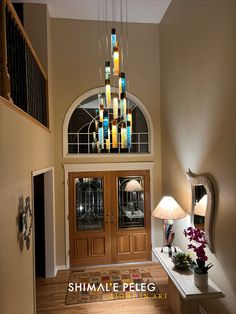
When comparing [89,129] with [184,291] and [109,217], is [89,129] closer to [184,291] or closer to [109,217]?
[109,217]

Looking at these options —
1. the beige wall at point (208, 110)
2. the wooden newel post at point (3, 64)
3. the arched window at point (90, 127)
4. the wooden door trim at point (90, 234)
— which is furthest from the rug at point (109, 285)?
the wooden newel post at point (3, 64)

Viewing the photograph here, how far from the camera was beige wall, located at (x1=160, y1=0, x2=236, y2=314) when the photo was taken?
9.52 ft

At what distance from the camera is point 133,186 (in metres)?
5.69

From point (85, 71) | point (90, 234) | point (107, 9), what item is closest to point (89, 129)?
point (85, 71)

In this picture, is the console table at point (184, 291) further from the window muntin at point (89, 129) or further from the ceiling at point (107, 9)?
the ceiling at point (107, 9)

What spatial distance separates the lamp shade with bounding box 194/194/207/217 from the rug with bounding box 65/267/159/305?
5.70 feet

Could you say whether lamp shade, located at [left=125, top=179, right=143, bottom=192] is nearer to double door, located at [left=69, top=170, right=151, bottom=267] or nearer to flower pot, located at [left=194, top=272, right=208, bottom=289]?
double door, located at [left=69, top=170, right=151, bottom=267]

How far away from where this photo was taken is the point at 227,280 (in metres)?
2.97

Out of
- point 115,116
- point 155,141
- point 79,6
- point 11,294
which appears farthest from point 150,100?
point 11,294

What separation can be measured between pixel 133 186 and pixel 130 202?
37 centimetres

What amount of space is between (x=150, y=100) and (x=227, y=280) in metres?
3.95

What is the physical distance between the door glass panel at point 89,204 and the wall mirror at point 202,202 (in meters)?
2.27

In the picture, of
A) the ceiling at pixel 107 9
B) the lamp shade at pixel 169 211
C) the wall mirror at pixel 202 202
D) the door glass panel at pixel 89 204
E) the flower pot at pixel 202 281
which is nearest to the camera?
the flower pot at pixel 202 281

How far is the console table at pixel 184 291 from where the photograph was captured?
9.61 feet
